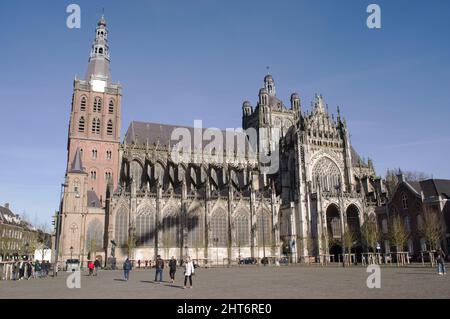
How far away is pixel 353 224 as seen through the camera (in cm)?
6194

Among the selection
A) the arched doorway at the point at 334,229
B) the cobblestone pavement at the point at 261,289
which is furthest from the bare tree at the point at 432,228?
the cobblestone pavement at the point at 261,289

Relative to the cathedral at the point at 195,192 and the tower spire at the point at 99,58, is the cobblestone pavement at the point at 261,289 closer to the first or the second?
the cathedral at the point at 195,192

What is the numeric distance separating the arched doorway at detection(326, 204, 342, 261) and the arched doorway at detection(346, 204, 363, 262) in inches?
75.4

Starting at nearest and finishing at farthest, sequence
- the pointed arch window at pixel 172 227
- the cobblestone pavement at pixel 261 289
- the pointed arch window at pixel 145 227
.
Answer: the cobblestone pavement at pixel 261 289 < the pointed arch window at pixel 145 227 < the pointed arch window at pixel 172 227

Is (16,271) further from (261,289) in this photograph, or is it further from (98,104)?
(98,104)

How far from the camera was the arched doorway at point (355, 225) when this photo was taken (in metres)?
59.3

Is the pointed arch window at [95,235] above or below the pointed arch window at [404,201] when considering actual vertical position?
below

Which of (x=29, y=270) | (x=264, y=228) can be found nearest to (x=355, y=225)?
(x=264, y=228)

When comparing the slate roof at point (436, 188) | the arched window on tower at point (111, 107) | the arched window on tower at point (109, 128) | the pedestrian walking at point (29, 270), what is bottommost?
the pedestrian walking at point (29, 270)

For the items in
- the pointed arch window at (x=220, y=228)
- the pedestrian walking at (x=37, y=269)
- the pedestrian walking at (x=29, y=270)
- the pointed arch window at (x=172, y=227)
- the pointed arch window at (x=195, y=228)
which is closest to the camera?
the pedestrian walking at (x=29, y=270)

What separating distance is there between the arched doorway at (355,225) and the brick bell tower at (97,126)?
38322 mm

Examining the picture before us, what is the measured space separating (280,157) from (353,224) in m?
17.0
